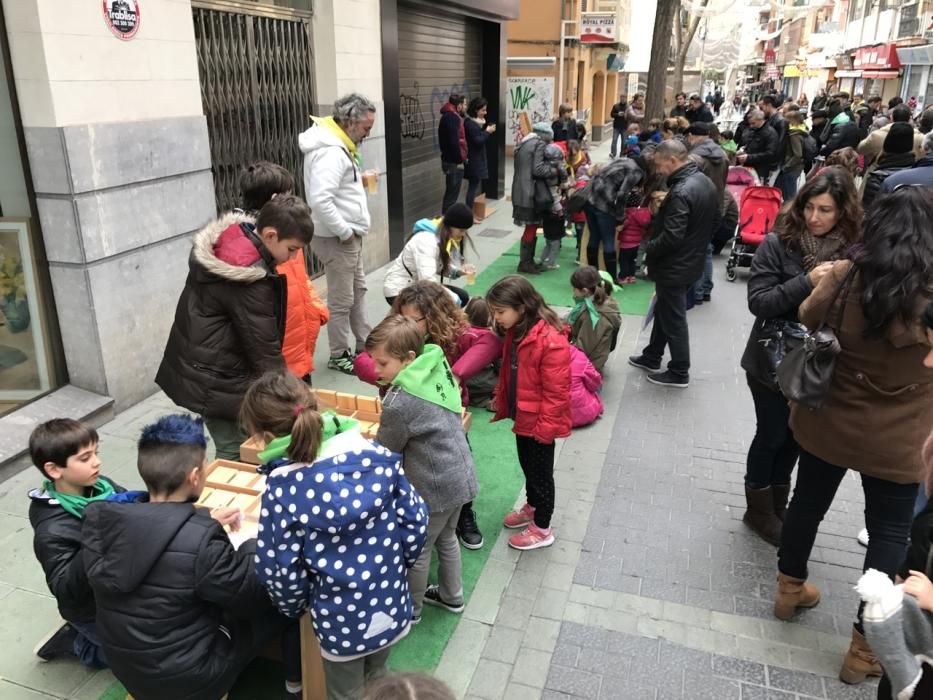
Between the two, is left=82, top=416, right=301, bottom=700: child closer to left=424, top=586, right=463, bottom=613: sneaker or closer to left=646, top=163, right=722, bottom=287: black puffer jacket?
left=424, top=586, right=463, bottom=613: sneaker

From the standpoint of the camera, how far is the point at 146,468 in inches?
92.8

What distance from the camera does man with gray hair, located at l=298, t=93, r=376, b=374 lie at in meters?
5.56

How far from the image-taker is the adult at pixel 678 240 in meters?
5.65

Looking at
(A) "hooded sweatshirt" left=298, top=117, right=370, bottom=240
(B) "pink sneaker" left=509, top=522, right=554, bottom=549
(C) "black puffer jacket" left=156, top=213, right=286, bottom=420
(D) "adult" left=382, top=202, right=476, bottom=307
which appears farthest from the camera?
(A) "hooded sweatshirt" left=298, top=117, right=370, bottom=240

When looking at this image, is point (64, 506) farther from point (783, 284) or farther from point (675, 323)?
point (675, 323)

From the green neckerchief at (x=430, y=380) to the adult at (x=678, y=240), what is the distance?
128 inches

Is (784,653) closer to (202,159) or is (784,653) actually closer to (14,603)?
(14,603)

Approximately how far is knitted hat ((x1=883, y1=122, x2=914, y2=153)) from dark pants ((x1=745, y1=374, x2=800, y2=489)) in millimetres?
3719

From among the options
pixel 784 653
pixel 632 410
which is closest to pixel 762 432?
pixel 784 653

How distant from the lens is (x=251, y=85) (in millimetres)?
6645

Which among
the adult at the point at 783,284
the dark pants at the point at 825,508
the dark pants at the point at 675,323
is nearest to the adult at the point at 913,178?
the dark pants at the point at 675,323

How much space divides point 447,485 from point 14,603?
85.8 inches

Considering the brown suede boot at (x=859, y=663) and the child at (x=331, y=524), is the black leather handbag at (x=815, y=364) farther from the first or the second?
the child at (x=331, y=524)

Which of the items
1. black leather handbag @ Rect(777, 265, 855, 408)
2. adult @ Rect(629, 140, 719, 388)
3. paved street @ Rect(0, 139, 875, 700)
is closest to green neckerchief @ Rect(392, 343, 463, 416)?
paved street @ Rect(0, 139, 875, 700)
